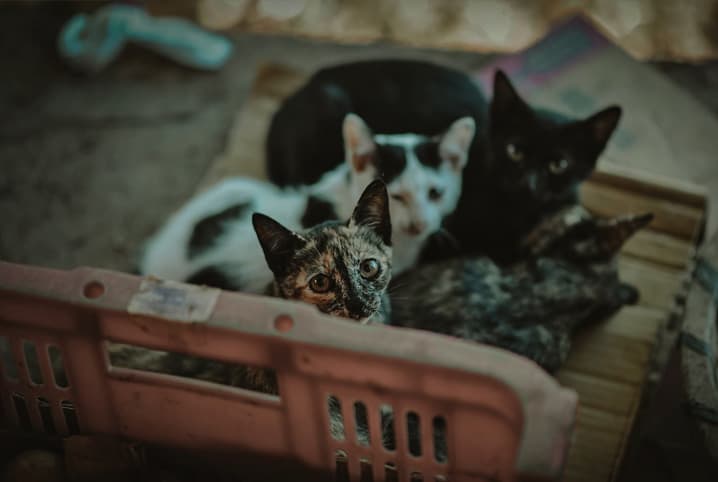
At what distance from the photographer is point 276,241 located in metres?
1.40

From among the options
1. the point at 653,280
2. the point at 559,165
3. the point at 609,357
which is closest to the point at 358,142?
the point at 559,165

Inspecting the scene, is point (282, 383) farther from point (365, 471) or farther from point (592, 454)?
point (592, 454)

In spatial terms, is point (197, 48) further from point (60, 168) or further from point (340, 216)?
point (340, 216)

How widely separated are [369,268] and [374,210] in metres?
0.11

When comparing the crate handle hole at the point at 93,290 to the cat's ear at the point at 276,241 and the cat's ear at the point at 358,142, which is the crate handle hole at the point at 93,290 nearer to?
the cat's ear at the point at 276,241

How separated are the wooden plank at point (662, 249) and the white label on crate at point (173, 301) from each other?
4.57 feet

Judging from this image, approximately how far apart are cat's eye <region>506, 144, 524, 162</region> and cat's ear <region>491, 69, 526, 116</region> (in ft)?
0.29

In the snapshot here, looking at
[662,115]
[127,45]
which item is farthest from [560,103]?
[127,45]

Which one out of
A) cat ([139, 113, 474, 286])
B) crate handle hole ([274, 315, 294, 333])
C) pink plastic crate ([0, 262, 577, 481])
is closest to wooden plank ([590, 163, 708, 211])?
cat ([139, 113, 474, 286])

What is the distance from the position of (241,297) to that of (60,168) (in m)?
1.62

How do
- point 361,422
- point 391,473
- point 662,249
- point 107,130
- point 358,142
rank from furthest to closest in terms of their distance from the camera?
1. point 107,130
2. point 662,249
3. point 358,142
4. point 361,422
5. point 391,473

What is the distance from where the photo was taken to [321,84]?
220 cm

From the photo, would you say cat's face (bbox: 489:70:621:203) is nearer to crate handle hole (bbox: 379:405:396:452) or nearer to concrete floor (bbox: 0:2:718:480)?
crate handle hole (bbox: 379:405:396:452)

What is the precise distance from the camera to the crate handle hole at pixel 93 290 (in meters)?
1.19
